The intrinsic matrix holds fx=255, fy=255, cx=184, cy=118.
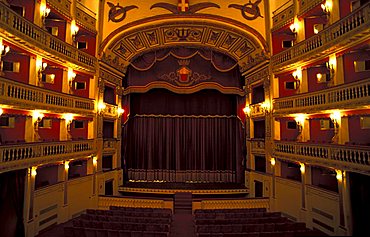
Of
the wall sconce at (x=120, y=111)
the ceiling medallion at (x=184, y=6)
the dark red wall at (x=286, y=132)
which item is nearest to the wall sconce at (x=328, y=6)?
the dark red wall at (x=286, y=132)

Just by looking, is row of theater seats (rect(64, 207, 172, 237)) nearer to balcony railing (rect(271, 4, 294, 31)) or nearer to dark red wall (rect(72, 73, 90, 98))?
dark red wall (rect(72, 73, 90, 98))

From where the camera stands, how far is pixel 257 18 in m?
15.4

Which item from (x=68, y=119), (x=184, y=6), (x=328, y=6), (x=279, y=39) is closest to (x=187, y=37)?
(x=184, y=6)

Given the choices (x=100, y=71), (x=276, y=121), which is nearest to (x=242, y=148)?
(x=276, y=121)

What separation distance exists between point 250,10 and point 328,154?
9515 millimetres

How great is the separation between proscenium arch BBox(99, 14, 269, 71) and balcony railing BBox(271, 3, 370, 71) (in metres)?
1.76

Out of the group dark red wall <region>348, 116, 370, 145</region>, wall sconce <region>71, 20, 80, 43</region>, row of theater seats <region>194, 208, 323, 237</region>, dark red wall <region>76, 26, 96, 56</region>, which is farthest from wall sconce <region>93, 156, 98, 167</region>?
dark red wall <region>348, 116, 370, 145</region>

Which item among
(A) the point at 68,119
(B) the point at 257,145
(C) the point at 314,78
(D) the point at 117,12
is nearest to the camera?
(C) the point at 314,78

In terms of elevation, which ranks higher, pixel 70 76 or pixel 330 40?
pixel 330 40

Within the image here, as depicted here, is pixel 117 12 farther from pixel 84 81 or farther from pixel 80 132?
pixel 80 132

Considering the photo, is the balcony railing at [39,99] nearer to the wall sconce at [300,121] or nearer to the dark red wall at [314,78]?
the wall sconce at [300,121]

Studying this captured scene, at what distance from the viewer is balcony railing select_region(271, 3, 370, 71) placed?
916 centimetres

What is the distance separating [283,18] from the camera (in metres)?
14.3

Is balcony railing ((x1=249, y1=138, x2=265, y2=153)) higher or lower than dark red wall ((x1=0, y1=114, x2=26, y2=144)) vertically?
lower
